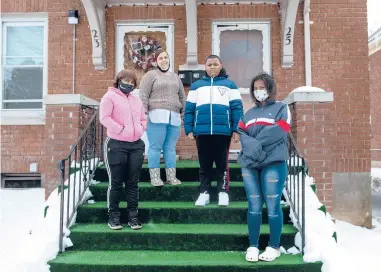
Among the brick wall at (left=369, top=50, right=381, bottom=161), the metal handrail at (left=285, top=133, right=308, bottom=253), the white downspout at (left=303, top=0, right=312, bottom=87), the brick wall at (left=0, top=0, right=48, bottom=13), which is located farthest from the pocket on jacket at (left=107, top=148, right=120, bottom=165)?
the brick wall at (left=369, top=50, right=381, bottom=161)

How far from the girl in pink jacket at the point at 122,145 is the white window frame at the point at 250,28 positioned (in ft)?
10.0

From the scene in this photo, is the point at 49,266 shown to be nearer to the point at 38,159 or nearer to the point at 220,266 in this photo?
the point at 220,266

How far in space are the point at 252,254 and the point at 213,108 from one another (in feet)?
5.11

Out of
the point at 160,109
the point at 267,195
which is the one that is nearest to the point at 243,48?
the point at 160,109

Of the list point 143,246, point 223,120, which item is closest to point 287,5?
point 223,120

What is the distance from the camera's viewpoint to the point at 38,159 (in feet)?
22.1

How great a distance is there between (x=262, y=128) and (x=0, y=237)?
13.1 ft

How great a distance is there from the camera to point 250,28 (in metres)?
6.62

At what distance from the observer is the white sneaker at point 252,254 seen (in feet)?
11.1

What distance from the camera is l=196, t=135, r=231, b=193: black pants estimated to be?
4.09 meters

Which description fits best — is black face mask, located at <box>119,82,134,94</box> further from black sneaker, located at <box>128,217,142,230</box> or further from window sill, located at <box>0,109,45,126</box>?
window sill, located at <box>0,109,45,126</box>

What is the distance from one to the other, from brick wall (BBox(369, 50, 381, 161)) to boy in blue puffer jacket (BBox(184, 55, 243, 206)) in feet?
47.6

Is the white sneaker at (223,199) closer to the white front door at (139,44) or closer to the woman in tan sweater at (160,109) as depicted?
the woman in tan sweater at (160,109)

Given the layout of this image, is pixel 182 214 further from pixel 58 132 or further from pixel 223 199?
pixel 58 132
